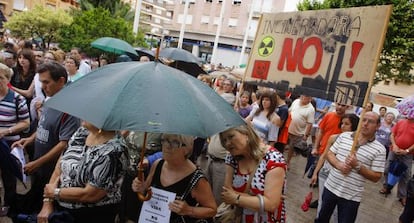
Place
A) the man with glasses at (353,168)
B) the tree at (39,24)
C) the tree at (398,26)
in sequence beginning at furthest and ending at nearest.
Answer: the tree at (39,24) → the tree at (398,26) → the man with glasses at (353,168)

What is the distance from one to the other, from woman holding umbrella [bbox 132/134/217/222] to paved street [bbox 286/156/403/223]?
304cm

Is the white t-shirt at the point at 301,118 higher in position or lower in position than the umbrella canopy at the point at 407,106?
lower

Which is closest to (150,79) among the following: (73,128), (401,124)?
(73,128)

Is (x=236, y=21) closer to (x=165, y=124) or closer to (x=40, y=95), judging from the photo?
(x=40, y=95)

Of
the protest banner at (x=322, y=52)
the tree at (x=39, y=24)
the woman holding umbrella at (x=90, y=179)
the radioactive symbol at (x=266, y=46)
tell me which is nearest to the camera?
the woman holding umbrella at (x=90, y=179)

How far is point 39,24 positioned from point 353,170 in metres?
25.3

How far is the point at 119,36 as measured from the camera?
1448 cm

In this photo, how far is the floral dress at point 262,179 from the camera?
237cm

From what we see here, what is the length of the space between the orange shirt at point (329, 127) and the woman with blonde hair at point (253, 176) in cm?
359

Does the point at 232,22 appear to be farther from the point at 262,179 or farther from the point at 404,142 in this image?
the point at 262,179

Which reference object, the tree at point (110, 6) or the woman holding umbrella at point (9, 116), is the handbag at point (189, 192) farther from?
the tree at point (110, 6)

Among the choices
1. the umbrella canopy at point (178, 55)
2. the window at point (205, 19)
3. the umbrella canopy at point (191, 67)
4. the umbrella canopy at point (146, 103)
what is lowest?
the umbrella canopy at point (191, 67)

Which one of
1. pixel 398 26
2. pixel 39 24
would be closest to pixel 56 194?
pixel 398 26

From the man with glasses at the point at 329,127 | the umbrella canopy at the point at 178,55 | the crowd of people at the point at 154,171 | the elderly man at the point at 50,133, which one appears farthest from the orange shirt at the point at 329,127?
the umbrella canopy at the point at 178,55
